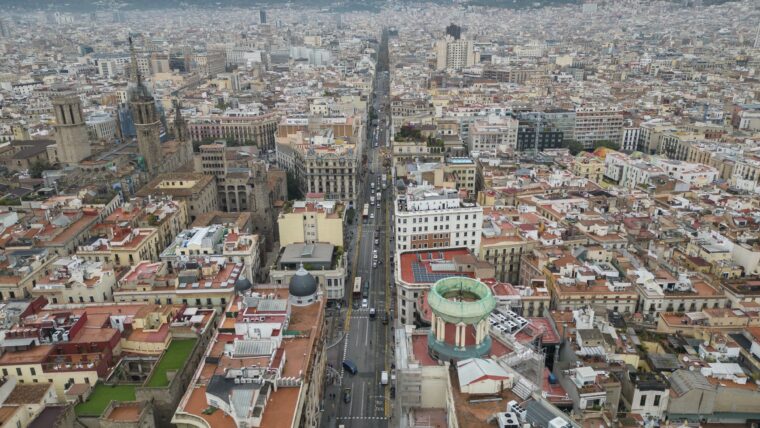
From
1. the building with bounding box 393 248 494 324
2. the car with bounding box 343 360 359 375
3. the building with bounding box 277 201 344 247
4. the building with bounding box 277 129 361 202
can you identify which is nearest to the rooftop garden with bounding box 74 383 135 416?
the car with bounding box 343 360 359 375

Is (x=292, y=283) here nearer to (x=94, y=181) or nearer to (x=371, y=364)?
(x=371, y=364)

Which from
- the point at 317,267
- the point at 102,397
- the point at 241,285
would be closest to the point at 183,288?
the point at 241,285

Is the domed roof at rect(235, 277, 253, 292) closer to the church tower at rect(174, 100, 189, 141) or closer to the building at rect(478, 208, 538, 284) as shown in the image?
the building at rect(478, 208, 538, 284)

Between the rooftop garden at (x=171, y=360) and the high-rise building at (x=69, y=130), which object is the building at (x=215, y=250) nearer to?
the rooftop garden at (x=171, y=360)

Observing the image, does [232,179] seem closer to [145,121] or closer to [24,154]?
[145,121]

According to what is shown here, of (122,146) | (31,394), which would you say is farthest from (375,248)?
(122,146)

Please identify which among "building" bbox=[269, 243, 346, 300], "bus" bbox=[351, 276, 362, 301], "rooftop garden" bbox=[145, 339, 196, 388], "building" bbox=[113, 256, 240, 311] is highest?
"building" bbox=[113, 256, 240, 311]
